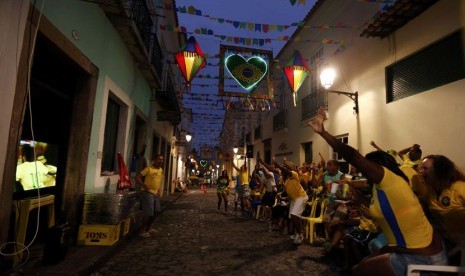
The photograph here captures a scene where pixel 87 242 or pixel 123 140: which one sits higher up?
Result: pixel 123 140

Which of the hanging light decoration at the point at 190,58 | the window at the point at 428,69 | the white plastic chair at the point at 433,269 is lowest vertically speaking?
the white plastic chair at the point at 433,269

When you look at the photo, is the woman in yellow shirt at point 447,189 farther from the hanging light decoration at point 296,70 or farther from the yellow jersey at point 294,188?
the hanging light decoration at point 296,70

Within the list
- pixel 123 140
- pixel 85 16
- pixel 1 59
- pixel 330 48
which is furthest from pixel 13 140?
pixel 330 48

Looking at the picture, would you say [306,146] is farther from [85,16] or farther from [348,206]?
[85,16]

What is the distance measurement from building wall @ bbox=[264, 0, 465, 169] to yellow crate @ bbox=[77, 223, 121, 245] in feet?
22.4

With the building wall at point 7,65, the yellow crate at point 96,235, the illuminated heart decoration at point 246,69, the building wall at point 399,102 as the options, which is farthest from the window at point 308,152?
the building wall at point 7,65

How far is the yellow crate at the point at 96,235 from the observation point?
551 cm

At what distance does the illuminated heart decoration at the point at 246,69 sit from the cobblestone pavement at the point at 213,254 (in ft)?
16.3

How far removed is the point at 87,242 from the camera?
18.1ft

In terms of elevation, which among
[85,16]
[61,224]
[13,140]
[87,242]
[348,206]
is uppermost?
[85,16]

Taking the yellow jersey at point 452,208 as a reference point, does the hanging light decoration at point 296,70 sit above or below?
above

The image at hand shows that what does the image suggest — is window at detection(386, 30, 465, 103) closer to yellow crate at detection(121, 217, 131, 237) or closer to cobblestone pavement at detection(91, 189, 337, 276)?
cobblestone pavement at detection(91, 189, 337, 276)

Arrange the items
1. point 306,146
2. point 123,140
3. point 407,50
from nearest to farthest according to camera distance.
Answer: point 407,50, point 123,140, point 306,146

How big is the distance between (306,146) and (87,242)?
1069cm
